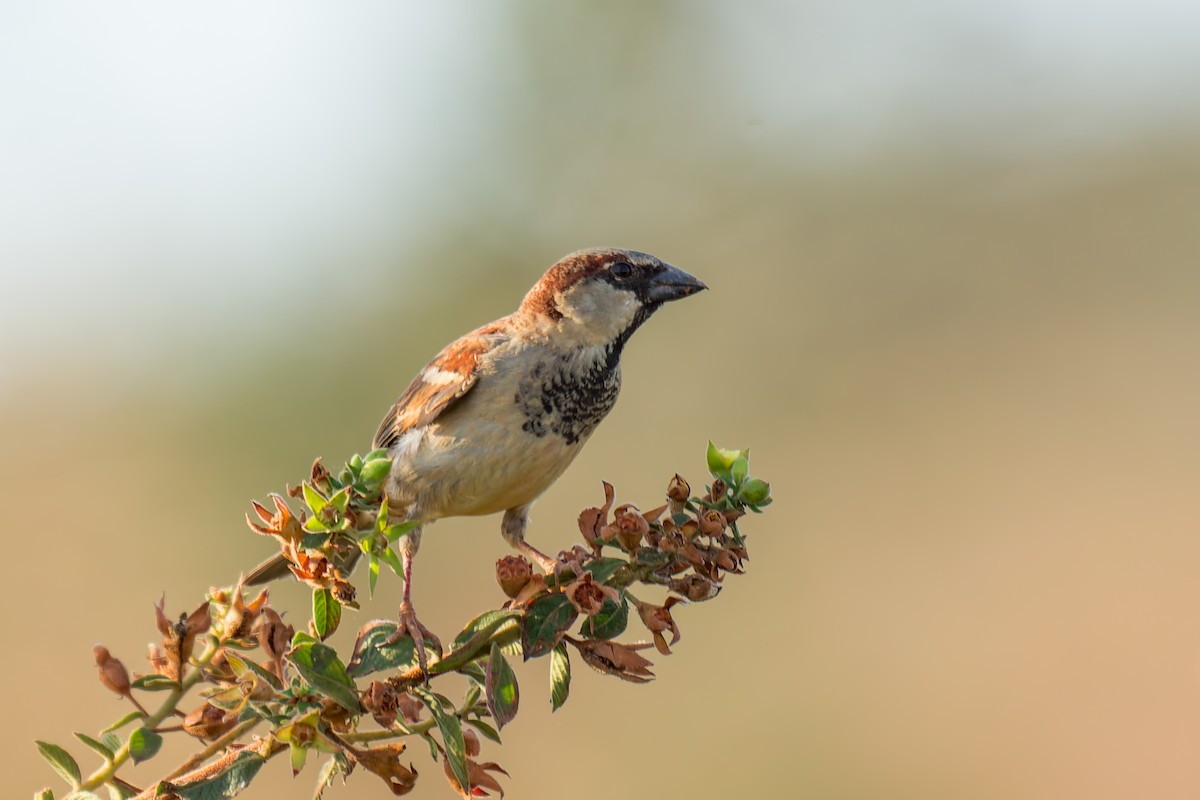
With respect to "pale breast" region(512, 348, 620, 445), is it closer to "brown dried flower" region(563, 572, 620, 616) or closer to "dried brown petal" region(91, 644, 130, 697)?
"brown dried flower" region(563, 572, 620, 616)

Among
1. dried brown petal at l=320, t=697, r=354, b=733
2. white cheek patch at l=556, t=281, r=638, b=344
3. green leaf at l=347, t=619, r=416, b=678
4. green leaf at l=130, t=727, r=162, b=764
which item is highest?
white cheek patch at l=556, t=281, r=638, b=344

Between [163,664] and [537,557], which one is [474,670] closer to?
[163,664]

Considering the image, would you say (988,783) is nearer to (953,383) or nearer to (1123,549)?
(1123,549)

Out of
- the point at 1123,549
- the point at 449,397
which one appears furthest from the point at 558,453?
the point at 1123,549

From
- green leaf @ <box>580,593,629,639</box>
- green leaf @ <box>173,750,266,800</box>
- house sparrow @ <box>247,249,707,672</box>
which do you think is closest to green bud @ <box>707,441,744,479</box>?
green leaf @ <box>580,593,629,639</box>

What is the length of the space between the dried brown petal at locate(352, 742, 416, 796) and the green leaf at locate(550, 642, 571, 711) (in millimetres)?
256

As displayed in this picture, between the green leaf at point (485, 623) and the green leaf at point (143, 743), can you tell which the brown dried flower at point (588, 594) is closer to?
the green leaf at point (485, 623)

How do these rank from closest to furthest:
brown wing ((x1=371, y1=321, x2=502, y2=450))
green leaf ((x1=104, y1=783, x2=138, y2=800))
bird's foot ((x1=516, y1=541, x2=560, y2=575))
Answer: green leaf ((x1=104, y1=783, x2=138, y2=800))
bird's foot ((x1=516, y1=541, x2=560, y2=575))
brown wing ((x1=371, y1=321, x2=502, y2=450))

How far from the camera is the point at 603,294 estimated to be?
354 cm

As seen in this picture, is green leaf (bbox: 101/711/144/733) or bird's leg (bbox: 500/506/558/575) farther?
bird's leg (bbox: 500/506/558/575)

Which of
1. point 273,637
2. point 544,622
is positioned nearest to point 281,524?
point 273,637

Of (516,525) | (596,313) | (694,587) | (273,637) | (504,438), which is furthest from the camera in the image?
(516,525)

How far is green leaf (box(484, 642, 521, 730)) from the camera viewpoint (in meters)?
1.73

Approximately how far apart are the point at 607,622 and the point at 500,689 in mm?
232
